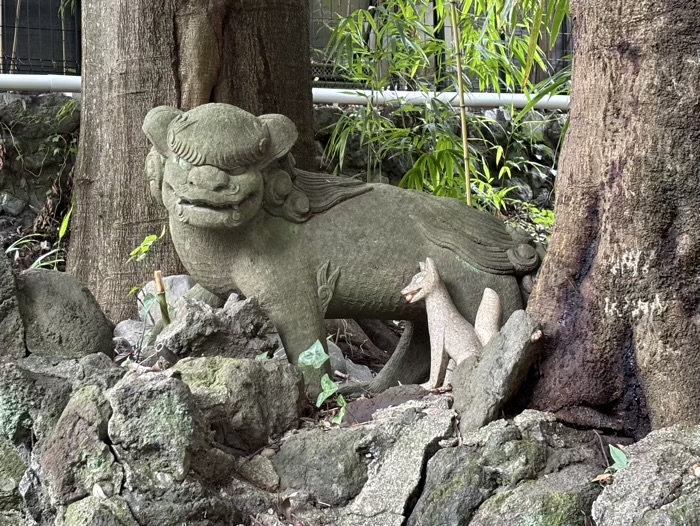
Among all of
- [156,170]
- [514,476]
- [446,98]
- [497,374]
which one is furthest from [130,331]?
[446,98]

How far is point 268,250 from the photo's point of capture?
3.11 meters

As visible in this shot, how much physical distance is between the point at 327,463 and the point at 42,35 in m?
5.52

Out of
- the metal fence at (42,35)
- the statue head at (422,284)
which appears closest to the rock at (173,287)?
the statue head at (422,284)

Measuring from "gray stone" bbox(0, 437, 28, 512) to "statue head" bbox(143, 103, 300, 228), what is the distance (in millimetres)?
825

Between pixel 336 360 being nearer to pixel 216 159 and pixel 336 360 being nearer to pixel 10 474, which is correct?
pixel 216 159

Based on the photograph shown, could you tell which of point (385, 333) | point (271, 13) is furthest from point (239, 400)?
point (271, 13)

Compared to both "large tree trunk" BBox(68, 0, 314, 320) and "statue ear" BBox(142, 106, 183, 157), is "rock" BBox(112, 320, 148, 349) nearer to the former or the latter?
"large tree trunk" BBox(68, 0, 314, 320)

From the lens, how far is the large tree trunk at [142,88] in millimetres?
4359

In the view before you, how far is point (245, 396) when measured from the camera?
2.53 meters

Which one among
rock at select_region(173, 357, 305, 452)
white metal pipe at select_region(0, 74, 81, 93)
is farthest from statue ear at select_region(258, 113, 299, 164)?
white metal pipe at select_region(0, 74, 81, 93)

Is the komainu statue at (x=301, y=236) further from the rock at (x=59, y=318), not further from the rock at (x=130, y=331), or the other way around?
the rock at (x=130, y=331)

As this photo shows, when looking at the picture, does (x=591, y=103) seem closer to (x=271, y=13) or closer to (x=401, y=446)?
(x=401, y=446)

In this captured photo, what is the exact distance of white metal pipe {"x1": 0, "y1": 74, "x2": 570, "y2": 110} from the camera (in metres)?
6.33

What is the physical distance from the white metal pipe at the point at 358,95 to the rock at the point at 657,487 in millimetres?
3663
